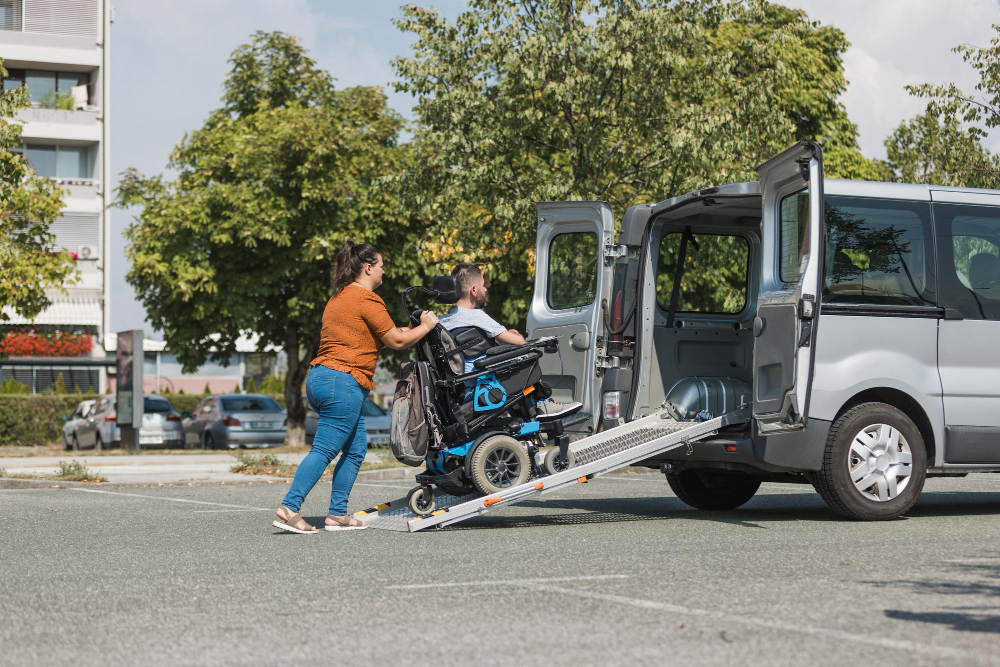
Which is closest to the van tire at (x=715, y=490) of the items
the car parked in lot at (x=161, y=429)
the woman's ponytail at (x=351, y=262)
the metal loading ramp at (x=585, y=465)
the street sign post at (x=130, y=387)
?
the metal loading ramp at (x=585, y=465)

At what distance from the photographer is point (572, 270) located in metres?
10.8

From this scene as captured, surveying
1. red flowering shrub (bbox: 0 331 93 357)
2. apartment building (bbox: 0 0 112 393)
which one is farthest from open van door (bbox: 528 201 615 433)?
apartment building (bbox: 0 0 112 393)

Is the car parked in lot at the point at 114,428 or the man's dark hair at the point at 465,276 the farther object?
the car parked in lot at the point at 114,428

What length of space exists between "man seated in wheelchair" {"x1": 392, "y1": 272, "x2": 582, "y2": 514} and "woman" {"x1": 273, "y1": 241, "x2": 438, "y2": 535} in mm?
257

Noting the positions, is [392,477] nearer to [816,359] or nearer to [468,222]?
[468,222]

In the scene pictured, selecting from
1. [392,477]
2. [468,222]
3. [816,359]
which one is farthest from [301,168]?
[816,359]

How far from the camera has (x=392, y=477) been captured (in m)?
16.1

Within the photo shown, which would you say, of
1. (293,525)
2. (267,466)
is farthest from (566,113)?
(293,525)

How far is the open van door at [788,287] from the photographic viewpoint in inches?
337

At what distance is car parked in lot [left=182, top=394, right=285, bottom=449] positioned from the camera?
30.2 metres

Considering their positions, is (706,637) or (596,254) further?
(596,254)

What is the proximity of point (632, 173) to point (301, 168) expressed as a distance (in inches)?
404

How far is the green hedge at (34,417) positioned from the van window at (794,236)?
26329mm

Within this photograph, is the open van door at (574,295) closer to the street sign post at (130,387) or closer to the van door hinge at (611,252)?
the van door hinge at (611,252)
